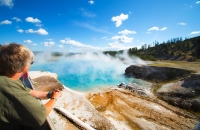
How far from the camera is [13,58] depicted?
1906 mm

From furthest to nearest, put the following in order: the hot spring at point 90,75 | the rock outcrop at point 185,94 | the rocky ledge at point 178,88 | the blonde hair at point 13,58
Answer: the hot spring at point 90,75, the rocky ledge at point 178,88, the rock outcrop at point 185,94, the blonde hair at point 13,58

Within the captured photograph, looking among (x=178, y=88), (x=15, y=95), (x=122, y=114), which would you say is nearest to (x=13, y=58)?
(x=15, y=95)

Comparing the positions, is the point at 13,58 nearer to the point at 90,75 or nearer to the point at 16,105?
the point at 16,105

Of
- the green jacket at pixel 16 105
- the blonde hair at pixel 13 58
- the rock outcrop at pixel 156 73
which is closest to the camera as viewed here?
the green jacket at pixel 16 105

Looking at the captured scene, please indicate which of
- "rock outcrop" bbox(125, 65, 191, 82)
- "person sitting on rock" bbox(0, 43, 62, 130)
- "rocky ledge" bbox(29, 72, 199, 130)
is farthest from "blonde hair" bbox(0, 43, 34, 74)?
"rock outcrop" bbox(125, 65, 191, 82)

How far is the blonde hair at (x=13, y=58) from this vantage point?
1889mm

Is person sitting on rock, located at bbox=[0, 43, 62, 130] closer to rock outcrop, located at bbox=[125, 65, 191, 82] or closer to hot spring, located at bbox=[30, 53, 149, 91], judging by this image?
hot spring, located at bbox=[30, 53, 149, 91]

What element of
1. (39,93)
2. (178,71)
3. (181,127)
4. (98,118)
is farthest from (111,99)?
(178,71)

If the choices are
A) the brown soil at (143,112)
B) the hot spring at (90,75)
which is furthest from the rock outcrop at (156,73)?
the brown soil at (143,112)

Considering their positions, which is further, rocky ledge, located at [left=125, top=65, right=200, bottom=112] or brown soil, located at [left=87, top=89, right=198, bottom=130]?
rocky ledge, located at [left=125, top=65, right=200, bottom=112]

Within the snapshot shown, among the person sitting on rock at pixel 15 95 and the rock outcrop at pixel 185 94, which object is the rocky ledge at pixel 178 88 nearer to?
the rock outcrop at pixel 185 94

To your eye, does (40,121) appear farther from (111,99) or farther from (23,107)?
(111,99)

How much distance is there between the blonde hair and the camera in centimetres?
189

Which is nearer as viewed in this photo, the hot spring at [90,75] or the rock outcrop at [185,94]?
the rock outcrop at [185,94]
